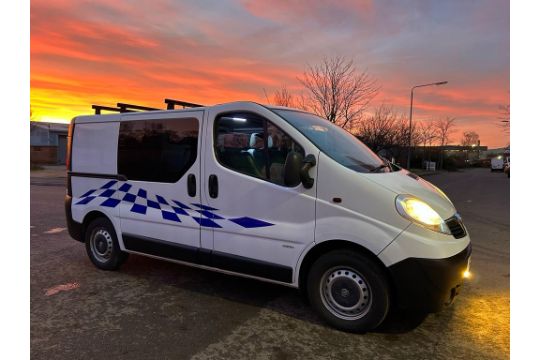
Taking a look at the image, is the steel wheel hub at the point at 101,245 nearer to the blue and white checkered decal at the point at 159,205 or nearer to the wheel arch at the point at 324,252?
the blue and white checkered decal at the point at 159,205

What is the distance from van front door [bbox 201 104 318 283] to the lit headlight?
79 centimetres

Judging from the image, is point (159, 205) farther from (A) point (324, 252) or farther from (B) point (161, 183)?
(A) point (324, 252)

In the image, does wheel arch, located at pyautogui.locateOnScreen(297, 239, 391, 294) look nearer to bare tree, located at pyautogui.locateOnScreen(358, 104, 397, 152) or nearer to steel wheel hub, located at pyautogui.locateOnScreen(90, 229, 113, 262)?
steel wheel hub, located at pyautogui.locateOnScreen(90, 229, 113, 262)

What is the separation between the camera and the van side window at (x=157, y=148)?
4535 mm

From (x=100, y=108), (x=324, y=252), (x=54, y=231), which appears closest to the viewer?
(x=324, y=252)

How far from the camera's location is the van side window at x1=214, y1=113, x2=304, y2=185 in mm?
3916

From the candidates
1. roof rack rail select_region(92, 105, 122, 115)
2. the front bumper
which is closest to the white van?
the front bumper

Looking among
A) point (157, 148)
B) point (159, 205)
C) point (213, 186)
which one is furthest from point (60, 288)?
point (213, 186)

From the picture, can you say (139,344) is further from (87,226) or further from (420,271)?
(87,226)

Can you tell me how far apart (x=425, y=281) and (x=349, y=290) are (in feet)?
2.15

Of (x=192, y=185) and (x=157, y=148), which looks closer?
(x=192, y=185)

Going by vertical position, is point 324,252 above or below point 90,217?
below

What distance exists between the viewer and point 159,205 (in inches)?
188

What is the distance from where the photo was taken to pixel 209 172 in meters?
4.30
